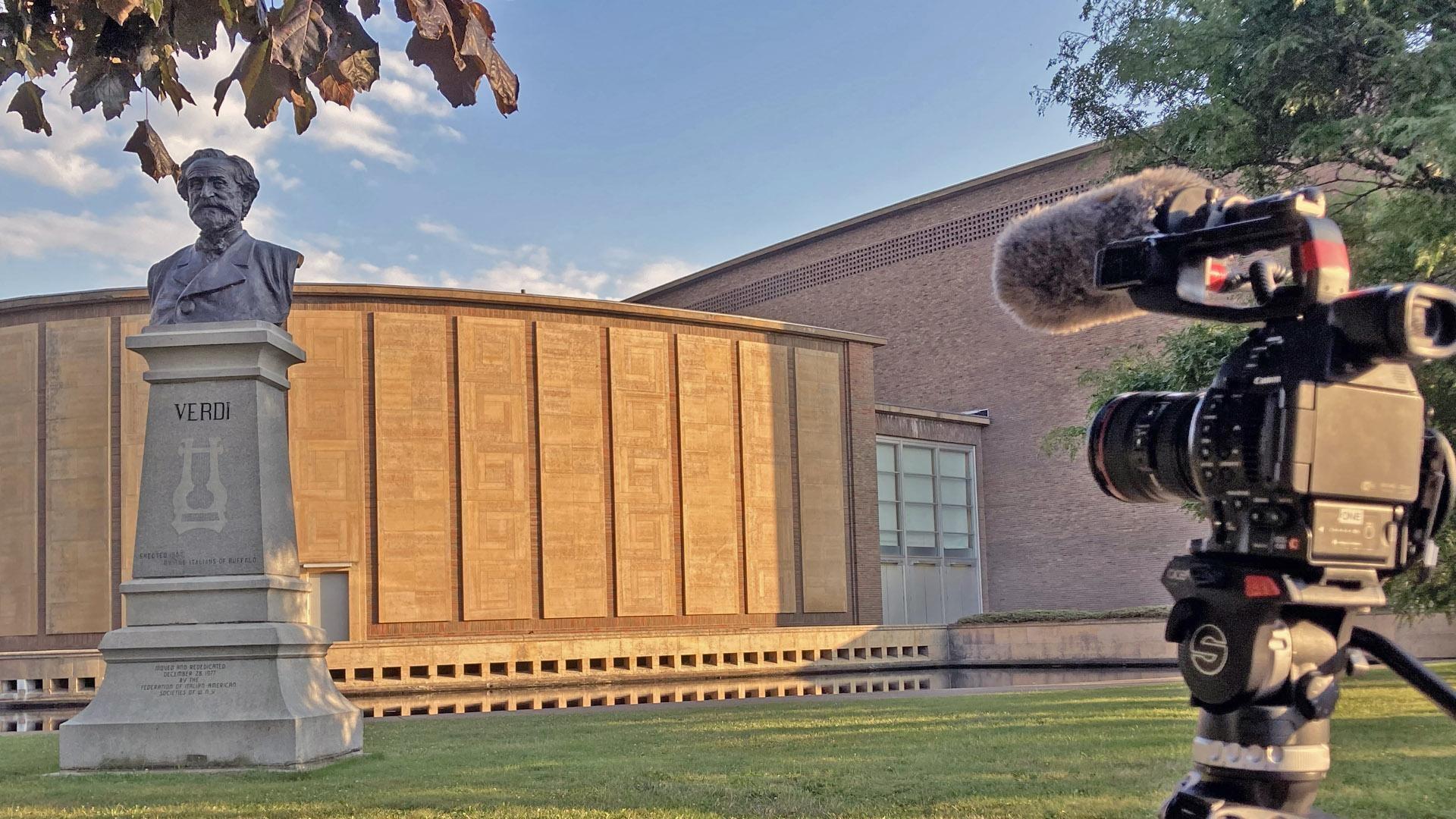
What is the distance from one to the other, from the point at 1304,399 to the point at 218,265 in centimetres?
933

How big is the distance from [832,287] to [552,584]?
63.9 feet

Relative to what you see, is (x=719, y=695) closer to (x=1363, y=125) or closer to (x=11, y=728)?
(x=11, y=728)

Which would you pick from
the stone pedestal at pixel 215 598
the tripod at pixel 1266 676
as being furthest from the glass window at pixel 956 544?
the tripod at pixel 1266 676

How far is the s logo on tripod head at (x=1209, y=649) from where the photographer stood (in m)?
2.39

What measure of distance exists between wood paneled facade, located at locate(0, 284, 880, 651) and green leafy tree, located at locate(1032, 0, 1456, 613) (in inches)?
758

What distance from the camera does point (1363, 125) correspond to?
11547 millimetres

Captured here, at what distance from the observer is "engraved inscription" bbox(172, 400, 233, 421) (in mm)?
9414

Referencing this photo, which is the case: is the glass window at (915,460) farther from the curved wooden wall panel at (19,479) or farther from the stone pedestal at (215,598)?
the stone pedestal at (215,598)

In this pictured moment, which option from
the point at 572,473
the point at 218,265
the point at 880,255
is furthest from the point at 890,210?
the point at 218,265

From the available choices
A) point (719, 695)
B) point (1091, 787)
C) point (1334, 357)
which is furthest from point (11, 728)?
point (1334, 357)

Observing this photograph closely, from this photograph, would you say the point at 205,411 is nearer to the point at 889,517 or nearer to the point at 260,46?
the point at 260,46

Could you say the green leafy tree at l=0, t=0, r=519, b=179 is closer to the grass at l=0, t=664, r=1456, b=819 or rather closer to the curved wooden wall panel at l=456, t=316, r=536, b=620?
the grass at l=0, t=664, r=1456, b=819

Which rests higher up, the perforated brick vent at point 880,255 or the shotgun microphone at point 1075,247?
the perforated brick vent at point 880,255

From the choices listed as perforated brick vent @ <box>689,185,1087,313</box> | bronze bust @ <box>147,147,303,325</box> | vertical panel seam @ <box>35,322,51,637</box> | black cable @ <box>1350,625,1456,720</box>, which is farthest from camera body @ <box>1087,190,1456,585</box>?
perforated brick vent @ <box>689,185,1087,313</box>
